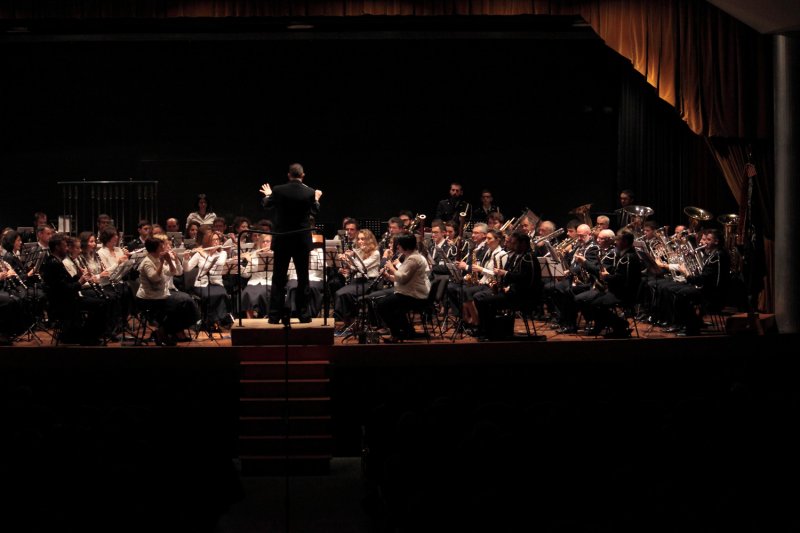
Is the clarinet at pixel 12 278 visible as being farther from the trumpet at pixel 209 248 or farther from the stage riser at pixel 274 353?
the stage riser at pixel 274 353

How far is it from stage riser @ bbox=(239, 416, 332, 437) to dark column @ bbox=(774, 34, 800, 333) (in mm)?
5838

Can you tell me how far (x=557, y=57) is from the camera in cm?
1612

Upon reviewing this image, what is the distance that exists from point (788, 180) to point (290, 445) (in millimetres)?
6757

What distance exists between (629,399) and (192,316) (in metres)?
5.41

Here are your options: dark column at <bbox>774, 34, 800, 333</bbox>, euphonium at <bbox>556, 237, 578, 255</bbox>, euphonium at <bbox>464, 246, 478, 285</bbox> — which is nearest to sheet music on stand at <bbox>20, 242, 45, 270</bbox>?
euphonium at <bbox>464, 246, 478, 285</bbox>

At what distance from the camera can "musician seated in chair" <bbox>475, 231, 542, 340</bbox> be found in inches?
394

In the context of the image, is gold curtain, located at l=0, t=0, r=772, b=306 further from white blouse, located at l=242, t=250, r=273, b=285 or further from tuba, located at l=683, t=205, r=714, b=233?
white blouse, located at l=242, t=250, r=273, b=285

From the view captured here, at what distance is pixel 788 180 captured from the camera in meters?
11.0

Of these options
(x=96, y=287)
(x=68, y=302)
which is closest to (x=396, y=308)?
(x=96, y=287)

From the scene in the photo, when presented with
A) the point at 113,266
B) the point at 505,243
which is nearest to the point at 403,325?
the point at 505,243

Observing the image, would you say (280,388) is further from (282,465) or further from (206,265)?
(206,265)

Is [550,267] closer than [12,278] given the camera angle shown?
No

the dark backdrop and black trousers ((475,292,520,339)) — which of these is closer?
black trousers ((475,292,520,339))

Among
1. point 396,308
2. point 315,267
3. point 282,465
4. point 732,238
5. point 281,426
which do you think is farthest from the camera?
point 732,238
